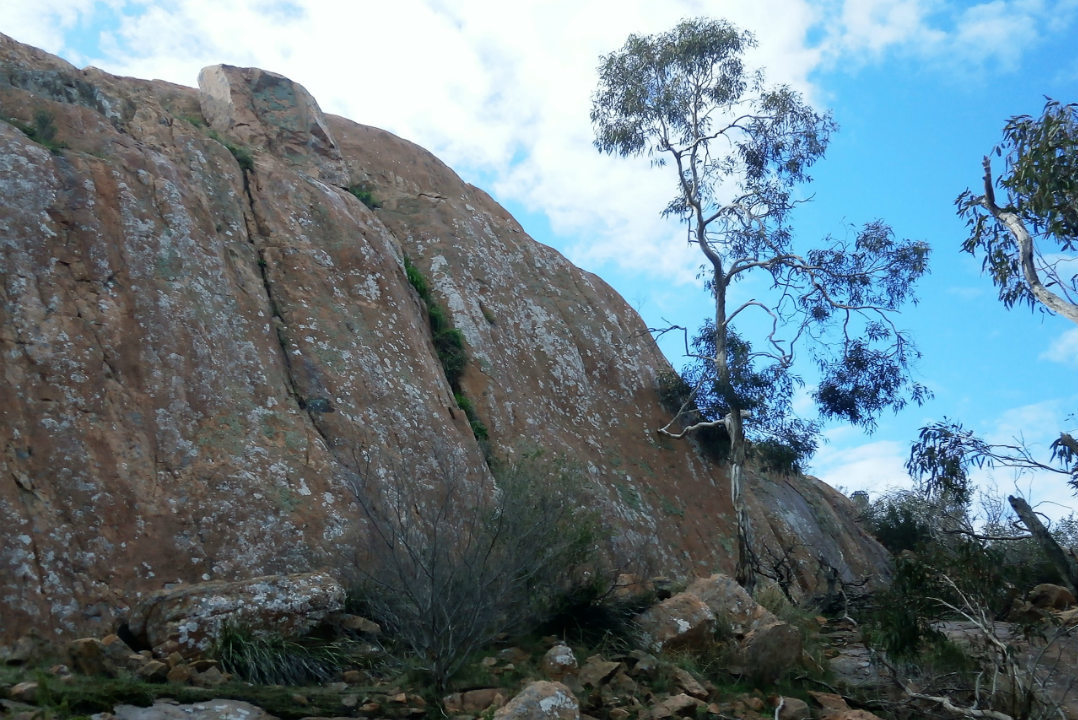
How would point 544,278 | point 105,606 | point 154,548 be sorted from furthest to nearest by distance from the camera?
point 544,278 < point 154,548 < point 105,606

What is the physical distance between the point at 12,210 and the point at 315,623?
6405 mm

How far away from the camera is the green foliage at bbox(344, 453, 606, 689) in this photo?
10047 millimetres

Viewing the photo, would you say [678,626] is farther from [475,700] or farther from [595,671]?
[475,700]

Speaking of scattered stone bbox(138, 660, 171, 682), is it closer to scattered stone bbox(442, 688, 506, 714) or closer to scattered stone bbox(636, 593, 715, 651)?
scattered stone bbox(442, 688, 506, 714)

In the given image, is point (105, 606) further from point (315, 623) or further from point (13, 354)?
point (13, 354)

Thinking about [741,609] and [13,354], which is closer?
[13,354]

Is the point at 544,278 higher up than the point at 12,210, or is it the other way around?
the point at 544,278

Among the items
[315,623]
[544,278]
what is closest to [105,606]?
[315,623]

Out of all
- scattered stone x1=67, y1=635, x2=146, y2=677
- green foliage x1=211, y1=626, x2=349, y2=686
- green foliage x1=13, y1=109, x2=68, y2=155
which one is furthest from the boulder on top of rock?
green foliage x1=13, y1=109, x2=68, y2=155

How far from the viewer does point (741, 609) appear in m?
13.0

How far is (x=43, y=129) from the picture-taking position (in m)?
14.2

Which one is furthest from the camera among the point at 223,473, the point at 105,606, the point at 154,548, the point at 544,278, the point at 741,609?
the point at 544,278

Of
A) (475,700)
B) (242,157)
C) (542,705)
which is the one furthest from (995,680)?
(242,157)

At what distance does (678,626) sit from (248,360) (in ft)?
21.2
